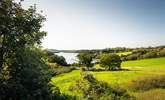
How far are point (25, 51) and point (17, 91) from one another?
2.01m

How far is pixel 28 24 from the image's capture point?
50.3 feet

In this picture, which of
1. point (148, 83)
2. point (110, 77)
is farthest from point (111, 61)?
point (148, 83)

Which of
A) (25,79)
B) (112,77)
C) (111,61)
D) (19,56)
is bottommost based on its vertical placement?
(112,77)

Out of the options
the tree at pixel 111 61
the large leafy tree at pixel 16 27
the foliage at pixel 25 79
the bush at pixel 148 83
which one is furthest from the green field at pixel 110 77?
the large leafy tree at pixel 16 27

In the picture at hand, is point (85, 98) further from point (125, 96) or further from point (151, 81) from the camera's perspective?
point (151, 81)

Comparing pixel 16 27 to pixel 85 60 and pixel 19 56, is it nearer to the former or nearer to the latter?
pixel 19 56

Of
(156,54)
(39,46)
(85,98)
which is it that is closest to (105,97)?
(85,98)

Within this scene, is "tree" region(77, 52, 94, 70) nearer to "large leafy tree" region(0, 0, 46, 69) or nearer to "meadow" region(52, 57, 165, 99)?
"meadow" region(52, 57, 165, 99)

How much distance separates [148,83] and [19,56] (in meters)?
29.2

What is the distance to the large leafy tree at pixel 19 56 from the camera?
47.4 ft

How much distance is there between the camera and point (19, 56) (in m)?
15.0

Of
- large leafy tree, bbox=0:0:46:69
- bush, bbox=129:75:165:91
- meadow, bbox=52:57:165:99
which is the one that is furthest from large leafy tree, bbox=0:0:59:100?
bush, bbox=129:75:165:91

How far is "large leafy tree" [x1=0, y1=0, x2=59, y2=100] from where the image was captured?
14.5m

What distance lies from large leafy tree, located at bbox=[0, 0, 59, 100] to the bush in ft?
80.6
